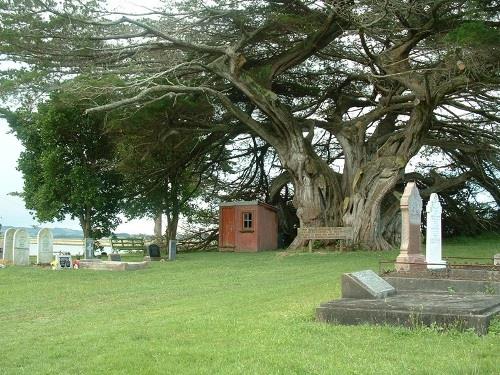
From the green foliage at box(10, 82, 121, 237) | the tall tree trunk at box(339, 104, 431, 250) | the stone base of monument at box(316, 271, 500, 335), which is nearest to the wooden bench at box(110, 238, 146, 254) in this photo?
the green foliage at box(10, 82, 121, 237)

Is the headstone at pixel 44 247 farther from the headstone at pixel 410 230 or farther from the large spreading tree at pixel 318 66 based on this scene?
the headstone at pixel 410 230

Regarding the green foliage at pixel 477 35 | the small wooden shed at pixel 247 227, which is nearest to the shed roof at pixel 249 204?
the small wooden shed at pixel 247 227

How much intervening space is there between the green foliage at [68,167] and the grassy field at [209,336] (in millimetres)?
14410

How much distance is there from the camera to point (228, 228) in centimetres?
3098

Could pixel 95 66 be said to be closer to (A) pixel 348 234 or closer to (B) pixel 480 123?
(A) pixel 348 234

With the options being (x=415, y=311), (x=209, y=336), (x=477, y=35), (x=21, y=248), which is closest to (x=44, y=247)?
(x=21, y=248)

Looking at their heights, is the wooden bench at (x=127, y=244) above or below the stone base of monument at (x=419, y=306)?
above

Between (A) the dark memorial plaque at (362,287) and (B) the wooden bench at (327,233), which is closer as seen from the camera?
(A) the dark memorial plaque at (362,287)

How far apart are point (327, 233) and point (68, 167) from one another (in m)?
12.2

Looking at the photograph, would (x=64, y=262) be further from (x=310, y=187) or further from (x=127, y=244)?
(x=310, y=187)

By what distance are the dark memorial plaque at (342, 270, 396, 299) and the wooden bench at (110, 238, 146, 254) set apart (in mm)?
20387

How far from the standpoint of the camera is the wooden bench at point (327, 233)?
24.8 m

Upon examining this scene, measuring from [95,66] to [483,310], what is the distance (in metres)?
18.0

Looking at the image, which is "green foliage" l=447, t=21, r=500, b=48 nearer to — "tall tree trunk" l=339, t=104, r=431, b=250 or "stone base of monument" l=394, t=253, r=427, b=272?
"stone base of monument" l=394, t=253, r=427, b=272
